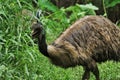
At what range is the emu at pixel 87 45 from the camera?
7.20m

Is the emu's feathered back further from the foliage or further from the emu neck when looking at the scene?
the foliage

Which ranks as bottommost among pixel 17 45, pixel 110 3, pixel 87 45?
pixel 110 3

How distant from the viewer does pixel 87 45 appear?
7.35 m

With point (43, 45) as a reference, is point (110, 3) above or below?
below

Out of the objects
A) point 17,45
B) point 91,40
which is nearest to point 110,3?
point 91,40

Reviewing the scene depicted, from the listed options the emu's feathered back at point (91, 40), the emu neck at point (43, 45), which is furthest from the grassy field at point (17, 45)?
the emu's feathered back at point (91, 40)

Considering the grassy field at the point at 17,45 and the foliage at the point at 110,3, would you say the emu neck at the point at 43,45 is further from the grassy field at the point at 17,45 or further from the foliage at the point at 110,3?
the foliage at the point at 110,3

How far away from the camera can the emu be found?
23.6ft

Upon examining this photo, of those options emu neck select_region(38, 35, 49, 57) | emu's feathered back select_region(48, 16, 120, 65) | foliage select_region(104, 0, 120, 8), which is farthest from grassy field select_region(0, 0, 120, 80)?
foliage select_region(104, 0, 120, 8)

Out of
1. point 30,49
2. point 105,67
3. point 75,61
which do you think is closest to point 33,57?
point 30,49

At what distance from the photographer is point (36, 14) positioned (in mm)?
6926

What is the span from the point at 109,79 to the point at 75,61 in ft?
3.33

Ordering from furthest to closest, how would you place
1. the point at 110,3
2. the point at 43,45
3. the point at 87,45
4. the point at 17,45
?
the point at 110,3, the point at 87,45, the point at 17,45, the point at 43,45

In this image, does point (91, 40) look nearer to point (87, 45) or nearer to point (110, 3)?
point (87, 45)
